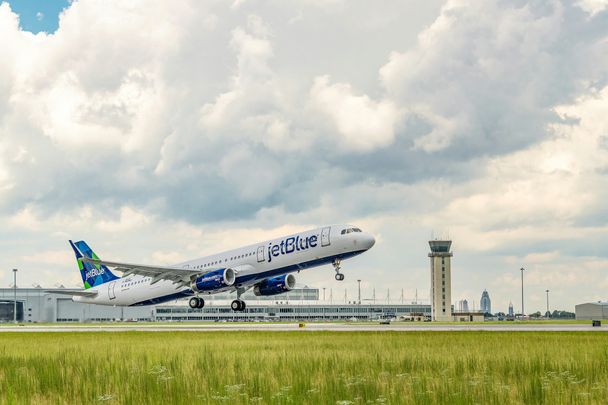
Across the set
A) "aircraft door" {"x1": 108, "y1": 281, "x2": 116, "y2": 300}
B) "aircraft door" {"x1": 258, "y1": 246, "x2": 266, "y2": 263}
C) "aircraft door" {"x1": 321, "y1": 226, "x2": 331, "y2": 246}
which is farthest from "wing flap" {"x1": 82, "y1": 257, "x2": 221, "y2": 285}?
"aircraft door" {"x1": 321, "y1": 226, "x2": 331, "y2": 246}

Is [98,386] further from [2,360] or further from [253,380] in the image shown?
[2,360]

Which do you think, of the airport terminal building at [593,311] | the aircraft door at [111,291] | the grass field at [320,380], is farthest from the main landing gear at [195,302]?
the airport terminal building at [593,311]

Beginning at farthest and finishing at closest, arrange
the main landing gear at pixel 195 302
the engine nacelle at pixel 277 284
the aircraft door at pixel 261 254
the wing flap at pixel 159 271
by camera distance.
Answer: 1. the main landing gear at pixel 195 302
2. the engine nacelle at pixel 277 284
3. the wing flap at pixel 159 271
4. the aircraft door at pixel 261 254

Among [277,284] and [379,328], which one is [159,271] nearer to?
[277,284]

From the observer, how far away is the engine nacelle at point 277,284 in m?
77.5

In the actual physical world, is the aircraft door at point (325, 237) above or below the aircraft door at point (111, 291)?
above

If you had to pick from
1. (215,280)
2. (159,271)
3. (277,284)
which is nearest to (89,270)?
(159,271)

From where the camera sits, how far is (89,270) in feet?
323

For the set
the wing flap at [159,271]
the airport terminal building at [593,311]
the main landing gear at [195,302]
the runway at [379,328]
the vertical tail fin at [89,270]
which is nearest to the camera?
the runway at [379,328]

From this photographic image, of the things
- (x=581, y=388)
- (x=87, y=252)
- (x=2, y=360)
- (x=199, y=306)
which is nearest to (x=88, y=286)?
(x=87, y=252)

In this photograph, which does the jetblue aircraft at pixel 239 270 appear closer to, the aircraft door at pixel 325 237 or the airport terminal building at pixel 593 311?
the aircraft door at pixel 325 237

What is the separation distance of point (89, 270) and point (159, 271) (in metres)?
24.7

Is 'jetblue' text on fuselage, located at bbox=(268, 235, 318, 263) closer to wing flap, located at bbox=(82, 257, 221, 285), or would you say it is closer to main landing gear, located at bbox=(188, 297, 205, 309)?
wing flap, located at bbox=(82, 257, 221, 285)

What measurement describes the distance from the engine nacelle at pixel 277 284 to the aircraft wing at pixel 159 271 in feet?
18.6
